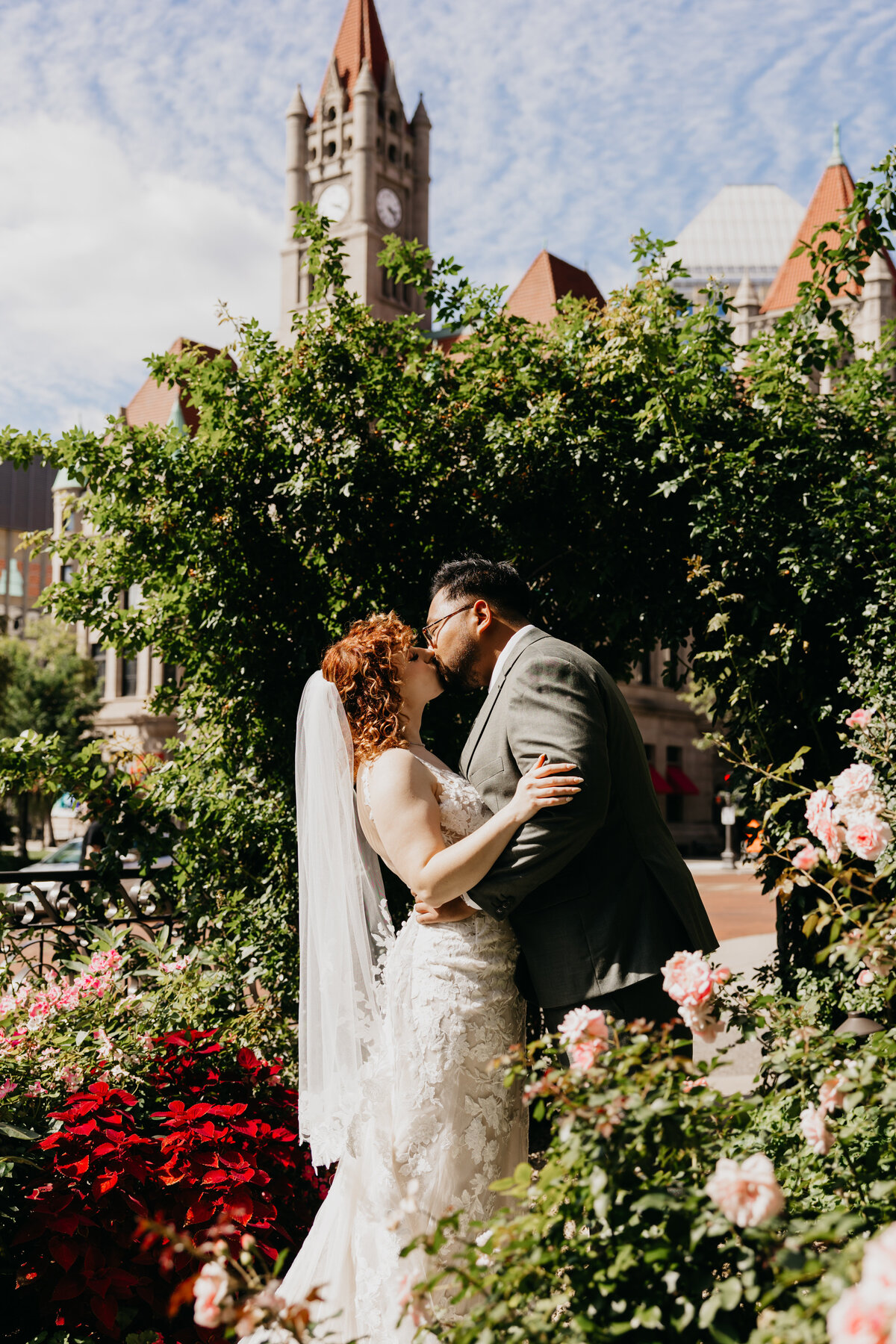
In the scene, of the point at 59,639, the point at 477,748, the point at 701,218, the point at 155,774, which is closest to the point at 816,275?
the point at 477,748

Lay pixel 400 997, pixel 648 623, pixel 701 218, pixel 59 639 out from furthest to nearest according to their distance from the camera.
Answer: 1. pixel 701 218
2. pixel 59 639
3. pixel 648 623
4. pixel 400 997

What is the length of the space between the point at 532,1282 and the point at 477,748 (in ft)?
5.63

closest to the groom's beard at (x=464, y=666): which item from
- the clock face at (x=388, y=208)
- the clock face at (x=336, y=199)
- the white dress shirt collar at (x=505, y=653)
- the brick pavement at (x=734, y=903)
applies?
the white dress shirt collar at (x=505, y=653)

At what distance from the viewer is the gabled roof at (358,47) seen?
184 feet

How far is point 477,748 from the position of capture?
3.09 meters

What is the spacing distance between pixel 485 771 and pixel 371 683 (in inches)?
18.4

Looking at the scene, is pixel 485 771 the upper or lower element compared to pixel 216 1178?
upper

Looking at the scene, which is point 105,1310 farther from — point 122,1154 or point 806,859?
point 806,859

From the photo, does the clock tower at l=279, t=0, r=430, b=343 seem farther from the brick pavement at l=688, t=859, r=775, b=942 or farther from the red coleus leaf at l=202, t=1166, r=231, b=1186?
the red coleus leaf at l=202, t=1166, r=231, b=1186

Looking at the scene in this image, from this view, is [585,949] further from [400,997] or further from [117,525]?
[117,525]

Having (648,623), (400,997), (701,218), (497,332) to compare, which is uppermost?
(701,218)

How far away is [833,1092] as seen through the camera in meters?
1.68

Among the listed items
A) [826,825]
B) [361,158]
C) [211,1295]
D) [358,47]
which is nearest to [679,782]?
[361,158]

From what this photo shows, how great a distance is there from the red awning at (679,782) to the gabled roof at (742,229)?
60417mm
